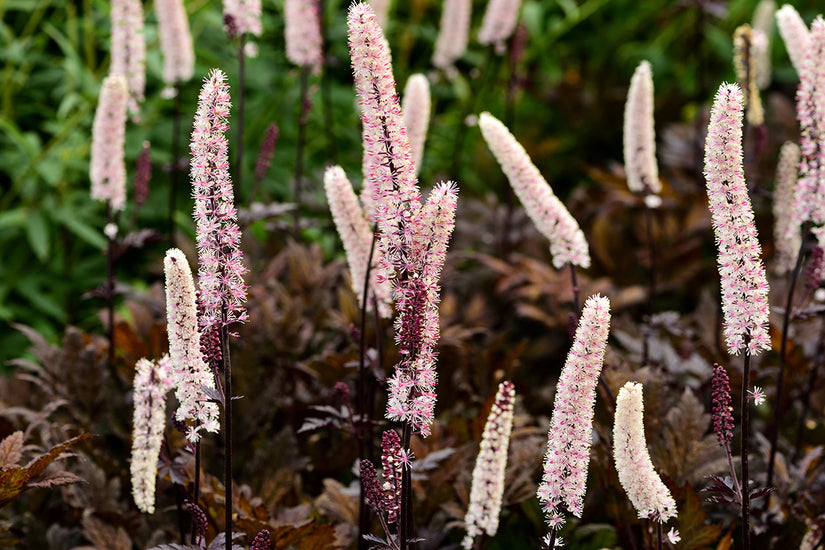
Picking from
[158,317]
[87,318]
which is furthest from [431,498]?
[87,318]

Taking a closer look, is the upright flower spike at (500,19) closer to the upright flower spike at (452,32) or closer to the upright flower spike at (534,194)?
the upright flower spike at (452,32)

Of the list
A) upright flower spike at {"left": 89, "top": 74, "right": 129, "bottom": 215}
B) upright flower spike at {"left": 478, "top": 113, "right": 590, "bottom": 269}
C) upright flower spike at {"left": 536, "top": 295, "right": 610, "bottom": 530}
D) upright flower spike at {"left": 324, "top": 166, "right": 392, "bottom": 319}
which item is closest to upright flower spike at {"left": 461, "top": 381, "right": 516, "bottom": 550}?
upright flower spike at {"left": 536, "top": 295, "right": 610, "bottom": 530}

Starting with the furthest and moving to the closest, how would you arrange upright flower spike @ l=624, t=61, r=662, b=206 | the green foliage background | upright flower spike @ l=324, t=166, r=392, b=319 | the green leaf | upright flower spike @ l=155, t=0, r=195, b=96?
the green foliage background → the green leaf → upright flower spike @ l=155, t=0, r=195, b=96 → upright flower spike @ l=624, t=61, r=662, b=206 → upright flower spike @ l=324, t=166, r=392, b=319

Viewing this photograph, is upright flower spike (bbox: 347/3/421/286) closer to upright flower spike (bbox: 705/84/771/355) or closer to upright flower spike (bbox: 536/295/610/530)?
upright flower spike (bbox: 536/295/610/530)

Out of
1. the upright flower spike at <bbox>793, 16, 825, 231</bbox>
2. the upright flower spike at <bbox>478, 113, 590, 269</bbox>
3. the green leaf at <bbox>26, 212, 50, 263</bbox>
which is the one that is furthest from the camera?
the green leaf at <bbox>26, 212, 50, 263</bbox>

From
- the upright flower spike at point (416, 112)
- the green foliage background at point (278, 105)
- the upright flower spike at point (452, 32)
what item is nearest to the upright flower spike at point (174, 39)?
the green foliage background at point (278, 105)

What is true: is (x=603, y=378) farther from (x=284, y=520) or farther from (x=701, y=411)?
(x=284, y=520)
